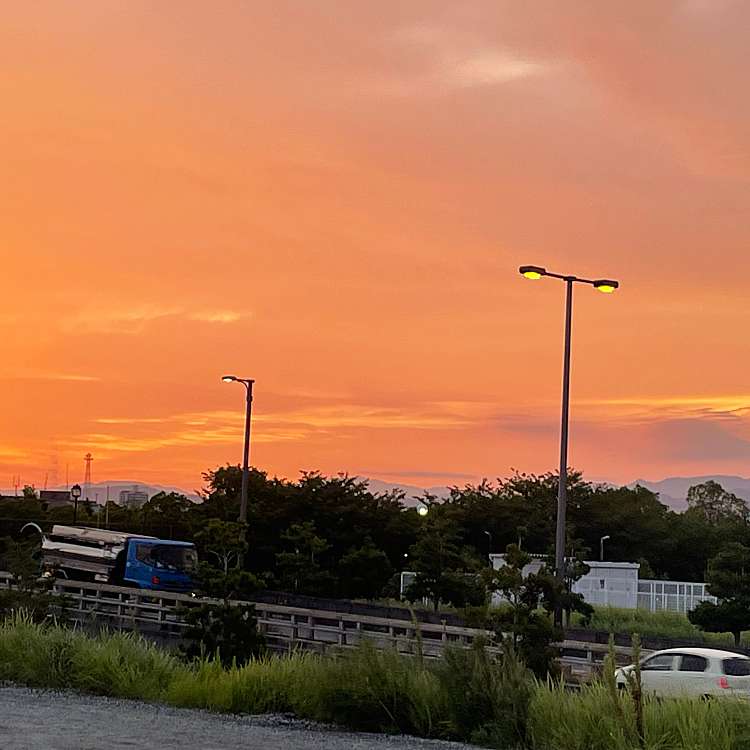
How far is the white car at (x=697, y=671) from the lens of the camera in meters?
23.3

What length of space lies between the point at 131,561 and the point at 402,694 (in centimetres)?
2917

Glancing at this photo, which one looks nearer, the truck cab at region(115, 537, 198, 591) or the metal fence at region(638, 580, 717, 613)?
the truck cab at region(115, 537, 198, 591)

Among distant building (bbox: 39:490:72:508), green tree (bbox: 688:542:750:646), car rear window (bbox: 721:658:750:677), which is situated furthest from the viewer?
distant building (bbox: 39:490:72:508)

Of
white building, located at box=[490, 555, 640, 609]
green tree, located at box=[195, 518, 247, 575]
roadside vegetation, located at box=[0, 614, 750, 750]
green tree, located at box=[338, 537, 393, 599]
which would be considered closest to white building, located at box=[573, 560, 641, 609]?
white building, located at box=[490, 555, 640, 609]

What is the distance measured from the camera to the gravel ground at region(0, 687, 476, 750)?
13.2 m

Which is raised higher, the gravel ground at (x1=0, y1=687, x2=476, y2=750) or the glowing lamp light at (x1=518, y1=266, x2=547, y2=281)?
the glowing lamp light at (x1=518, y1=266, x2=547, y2=281)

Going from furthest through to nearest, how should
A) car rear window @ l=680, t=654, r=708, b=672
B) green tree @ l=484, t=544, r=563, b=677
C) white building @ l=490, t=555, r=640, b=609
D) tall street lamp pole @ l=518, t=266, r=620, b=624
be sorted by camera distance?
white building @ l=490, t=555, r=640, b=609, tall street lamp pole @ l=518, t=266, r=620, b=624, car rear window @ l=680, t=654, r=708, b=672, green tree @ l=484, t=544, r=563, b=677

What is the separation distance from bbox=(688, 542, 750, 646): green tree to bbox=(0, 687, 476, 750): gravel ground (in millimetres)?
31396

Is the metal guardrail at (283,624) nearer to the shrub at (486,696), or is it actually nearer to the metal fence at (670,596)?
the shrub at (486,696)

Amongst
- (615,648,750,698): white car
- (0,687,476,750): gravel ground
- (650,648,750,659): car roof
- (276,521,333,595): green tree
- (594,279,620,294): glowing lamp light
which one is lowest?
(0,687,476,750): gravel ground

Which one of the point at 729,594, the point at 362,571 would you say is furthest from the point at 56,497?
the point at 729,594

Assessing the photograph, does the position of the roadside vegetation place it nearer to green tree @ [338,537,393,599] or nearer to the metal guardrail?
the metal guardrail

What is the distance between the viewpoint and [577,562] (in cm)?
5372

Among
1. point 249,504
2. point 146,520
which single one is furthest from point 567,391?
point 146,520
